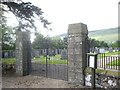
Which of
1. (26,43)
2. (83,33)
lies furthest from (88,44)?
(26,43)

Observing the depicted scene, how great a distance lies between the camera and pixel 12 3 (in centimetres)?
743

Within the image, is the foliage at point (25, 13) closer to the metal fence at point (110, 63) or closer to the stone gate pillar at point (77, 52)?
the stone gate pillar at point (77, 52)

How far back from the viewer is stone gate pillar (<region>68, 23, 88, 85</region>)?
4398mm

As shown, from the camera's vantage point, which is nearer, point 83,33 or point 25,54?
point 83,33

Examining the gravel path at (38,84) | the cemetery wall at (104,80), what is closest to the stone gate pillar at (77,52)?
the cemetery wall at (104,80)

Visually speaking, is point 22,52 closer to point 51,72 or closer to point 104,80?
point 51,72

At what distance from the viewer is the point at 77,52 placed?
14.7ft

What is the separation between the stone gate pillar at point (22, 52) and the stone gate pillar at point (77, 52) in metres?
2.97

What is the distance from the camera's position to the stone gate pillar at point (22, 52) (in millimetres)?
6250

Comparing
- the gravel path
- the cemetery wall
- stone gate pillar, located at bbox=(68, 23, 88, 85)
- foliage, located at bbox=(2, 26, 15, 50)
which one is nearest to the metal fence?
the cemetery wall

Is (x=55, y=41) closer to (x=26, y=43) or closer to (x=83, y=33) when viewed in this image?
(x=26, y=43)

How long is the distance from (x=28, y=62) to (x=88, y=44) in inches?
153

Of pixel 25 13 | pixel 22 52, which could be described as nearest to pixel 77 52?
pixel 22 52

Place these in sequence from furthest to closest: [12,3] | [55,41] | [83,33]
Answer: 1. [55,41]
2. [12,3]
3. [83,33]
